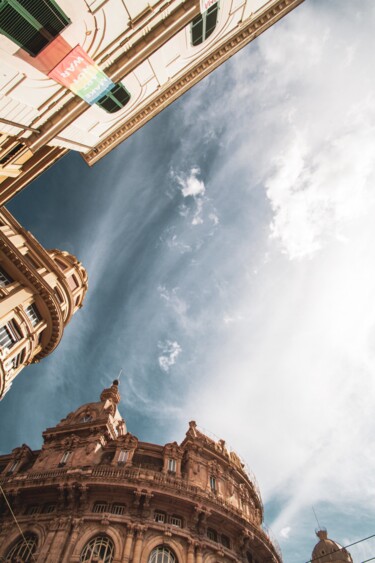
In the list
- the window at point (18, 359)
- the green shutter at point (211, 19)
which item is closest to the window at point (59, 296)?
the window at point (18, 359)

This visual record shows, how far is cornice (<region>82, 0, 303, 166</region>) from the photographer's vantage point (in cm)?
1452

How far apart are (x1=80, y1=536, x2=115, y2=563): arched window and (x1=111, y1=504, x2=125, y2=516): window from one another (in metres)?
1.33

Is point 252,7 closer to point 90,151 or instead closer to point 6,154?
point 90,151

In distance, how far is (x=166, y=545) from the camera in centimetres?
1784

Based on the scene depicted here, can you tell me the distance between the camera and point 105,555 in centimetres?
1675

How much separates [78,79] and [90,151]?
30.0 ft

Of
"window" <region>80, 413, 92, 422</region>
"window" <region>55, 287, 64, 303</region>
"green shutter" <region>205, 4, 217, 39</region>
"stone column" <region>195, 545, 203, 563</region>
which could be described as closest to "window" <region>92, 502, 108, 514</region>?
"stone column" <region>195, 545, 203, 563</region>

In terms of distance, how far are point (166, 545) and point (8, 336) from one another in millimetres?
16120

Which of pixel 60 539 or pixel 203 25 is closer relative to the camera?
pixel 203 25

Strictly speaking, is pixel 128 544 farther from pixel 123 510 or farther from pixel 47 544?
pixel 47 544

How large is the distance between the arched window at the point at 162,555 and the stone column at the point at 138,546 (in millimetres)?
865

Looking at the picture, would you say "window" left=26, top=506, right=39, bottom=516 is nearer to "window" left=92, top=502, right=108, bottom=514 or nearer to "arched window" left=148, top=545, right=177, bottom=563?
"window" left=92, top=502, right=108, bottom=514

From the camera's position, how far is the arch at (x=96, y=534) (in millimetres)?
16623

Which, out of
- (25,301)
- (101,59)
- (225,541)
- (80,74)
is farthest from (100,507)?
(101,59)
